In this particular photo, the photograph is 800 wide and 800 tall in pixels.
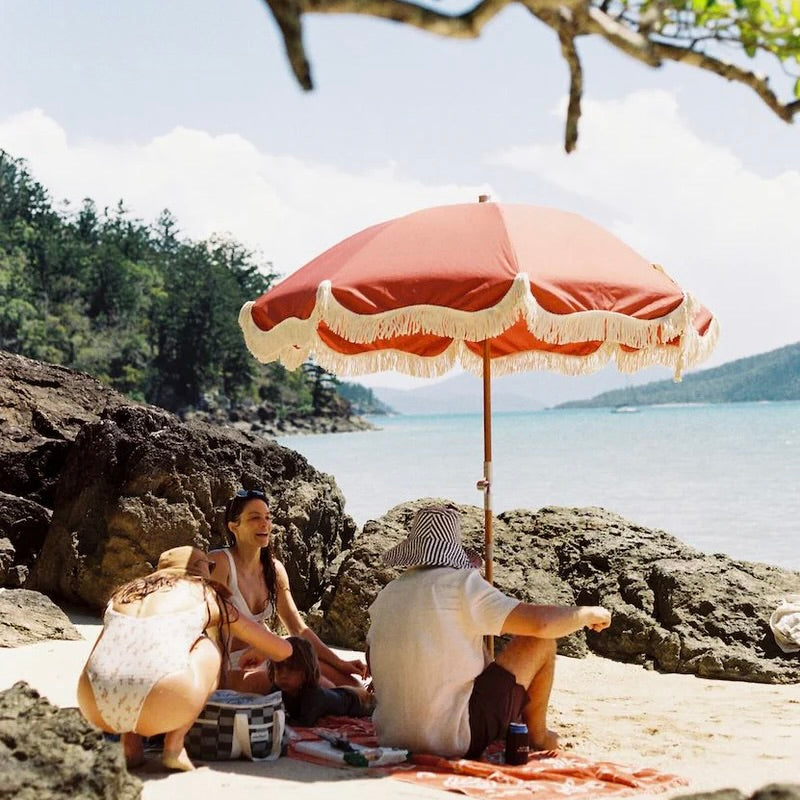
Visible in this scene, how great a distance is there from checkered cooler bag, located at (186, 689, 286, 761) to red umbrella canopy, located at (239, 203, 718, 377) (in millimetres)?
1587

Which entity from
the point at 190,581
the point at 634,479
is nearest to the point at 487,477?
the point at 190,581

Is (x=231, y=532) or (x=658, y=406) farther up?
(x=658, y=406)

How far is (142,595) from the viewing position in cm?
459

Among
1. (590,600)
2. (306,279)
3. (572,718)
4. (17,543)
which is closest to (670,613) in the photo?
(590,600)

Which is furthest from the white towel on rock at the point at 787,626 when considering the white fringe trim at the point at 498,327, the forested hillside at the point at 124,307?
the forested hillside at the point at 124,307

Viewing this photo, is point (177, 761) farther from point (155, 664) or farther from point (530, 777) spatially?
point (530, 777)

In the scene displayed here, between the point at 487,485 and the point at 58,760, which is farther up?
the point at 487,485

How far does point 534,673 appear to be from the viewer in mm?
4980

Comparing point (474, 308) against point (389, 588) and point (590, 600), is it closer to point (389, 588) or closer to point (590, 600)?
point (389, 588)

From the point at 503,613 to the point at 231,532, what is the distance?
5.13 ft

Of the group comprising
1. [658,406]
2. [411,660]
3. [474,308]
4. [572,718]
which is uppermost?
[658,406]

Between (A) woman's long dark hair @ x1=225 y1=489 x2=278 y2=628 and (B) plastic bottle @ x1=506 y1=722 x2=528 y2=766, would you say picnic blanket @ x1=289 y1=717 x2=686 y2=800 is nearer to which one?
(B) plastic bottle @ x1=506 y1=722 x2=528 y2=766

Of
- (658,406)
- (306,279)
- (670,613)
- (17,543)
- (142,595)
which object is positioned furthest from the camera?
(658,406)

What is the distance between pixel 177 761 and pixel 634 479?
102 feet
